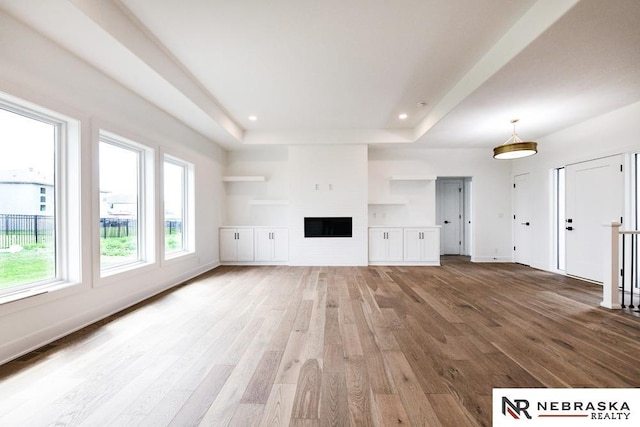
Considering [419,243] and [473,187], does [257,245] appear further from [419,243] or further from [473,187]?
[473,187]

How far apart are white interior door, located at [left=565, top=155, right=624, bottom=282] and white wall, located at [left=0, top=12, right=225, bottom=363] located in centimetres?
675

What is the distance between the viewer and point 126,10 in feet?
8.05

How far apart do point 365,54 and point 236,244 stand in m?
→ 4.86

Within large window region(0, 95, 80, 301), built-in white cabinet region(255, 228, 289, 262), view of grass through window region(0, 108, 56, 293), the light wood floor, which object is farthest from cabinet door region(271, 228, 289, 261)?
view of grass through window region(0, 108, 56, 293)

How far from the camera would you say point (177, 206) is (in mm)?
5047

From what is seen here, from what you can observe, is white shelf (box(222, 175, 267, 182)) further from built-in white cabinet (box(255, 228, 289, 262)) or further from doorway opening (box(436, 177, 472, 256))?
doorway opening (box(436, 177, 472, 256))

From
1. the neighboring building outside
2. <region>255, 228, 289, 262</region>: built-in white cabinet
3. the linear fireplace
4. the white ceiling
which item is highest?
the white ceiling

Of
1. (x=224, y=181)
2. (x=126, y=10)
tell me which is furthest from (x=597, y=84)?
(x=224, y=181)

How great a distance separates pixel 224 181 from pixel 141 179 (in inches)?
107

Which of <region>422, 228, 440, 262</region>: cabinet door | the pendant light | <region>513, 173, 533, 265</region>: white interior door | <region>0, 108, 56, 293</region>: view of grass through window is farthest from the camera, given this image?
<region>422, 228, 440, 262</region>: cabinet door

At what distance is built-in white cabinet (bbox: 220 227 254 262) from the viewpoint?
6.41 meters

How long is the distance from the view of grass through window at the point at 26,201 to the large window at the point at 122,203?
538 mm

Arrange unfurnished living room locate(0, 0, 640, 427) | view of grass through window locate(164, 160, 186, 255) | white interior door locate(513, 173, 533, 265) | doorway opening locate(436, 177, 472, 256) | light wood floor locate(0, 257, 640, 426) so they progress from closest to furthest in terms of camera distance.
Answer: light wood floor locate(0, 257, 640, 426) < unfurnished living room locate(0, 0, 640, 427) < view of grass through window locate(164, 160, 186, 255) < white interior door locate(513, 173, 533, 265) < doorway opening locate(436, 177, 472, 256)

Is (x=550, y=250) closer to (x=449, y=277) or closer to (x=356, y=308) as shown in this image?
(x=449, y=277)
